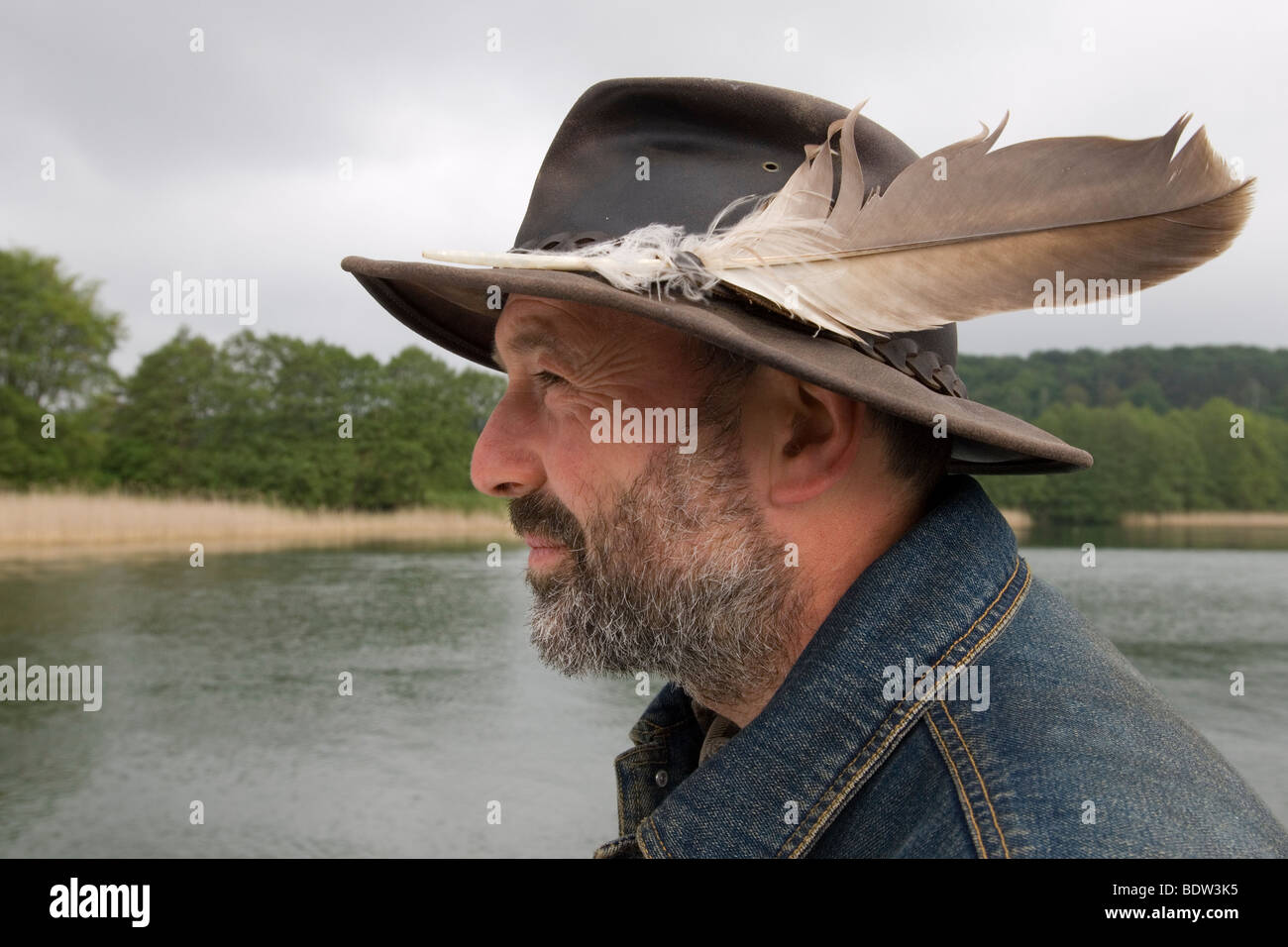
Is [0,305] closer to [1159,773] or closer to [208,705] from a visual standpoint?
[208,705]

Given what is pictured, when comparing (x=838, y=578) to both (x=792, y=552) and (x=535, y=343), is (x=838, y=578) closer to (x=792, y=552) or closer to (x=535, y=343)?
(x=792, y=552)

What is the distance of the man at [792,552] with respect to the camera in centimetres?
119

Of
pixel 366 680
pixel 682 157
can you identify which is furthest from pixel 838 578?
pixel 366 680

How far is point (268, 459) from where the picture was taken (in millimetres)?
35500

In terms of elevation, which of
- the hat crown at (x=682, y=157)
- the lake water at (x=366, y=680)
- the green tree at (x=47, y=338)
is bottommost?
the lake water at (x=366, y=680)

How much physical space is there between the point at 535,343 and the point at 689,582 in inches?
22.6

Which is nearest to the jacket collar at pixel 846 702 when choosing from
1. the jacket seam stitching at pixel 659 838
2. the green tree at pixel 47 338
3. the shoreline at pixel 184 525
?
the jacket seam stitching at pixel 659 838

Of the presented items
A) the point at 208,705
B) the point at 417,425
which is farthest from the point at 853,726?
the point at 417,425

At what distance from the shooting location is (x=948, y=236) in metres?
1.59

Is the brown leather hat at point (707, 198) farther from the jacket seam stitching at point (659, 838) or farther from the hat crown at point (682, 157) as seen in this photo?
the jacket seam stitching at point (659, 838)

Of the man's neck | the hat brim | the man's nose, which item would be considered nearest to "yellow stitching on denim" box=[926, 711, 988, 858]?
the man's neck

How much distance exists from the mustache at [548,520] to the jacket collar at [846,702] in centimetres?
49

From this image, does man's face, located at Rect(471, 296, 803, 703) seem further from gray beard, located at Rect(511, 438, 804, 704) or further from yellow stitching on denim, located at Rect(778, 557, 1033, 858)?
yellow stitching on denim, located at Rect(778, 557, 1033, 858)

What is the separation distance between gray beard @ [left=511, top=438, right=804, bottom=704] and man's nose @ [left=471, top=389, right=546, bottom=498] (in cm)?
12
